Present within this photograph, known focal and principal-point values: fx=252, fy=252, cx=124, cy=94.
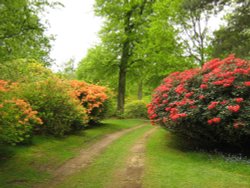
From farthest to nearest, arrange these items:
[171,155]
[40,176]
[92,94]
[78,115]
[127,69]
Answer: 1. [127,69]
2. [92,94]
3. [78,115]
4. [171,155]
5. [40,176]

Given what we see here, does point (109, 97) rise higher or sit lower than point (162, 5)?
lower

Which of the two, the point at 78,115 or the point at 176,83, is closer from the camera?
the point at 176,83

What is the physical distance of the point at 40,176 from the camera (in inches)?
287

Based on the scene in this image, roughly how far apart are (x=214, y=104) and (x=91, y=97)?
858cm

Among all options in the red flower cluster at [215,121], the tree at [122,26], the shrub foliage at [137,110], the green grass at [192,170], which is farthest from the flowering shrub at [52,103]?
the shrub foliage at [137,110]

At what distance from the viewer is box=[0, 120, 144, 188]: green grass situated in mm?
6958

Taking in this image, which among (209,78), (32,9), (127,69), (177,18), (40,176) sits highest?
(177,18)

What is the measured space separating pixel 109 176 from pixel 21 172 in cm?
259

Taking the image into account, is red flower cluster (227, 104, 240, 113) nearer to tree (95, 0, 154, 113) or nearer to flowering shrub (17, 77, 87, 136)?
flowering shrub (17, 77, 87, 136)

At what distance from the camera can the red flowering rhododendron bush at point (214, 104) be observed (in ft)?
29.8

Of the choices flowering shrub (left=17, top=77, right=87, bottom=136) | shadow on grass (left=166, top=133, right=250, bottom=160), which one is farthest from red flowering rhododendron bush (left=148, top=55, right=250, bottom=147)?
flowering shrub (left=17, top=77, right=87, bottom=136)

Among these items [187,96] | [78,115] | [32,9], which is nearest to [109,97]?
[78,115]

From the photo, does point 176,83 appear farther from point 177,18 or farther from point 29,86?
point 177,18

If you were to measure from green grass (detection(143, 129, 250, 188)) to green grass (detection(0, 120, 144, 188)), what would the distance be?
3108mm
